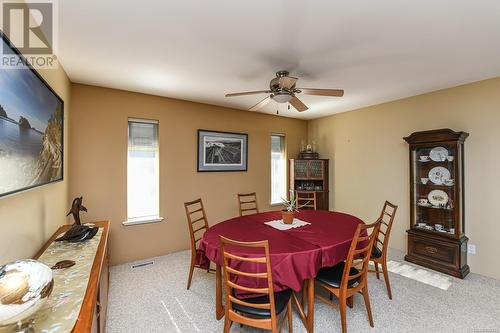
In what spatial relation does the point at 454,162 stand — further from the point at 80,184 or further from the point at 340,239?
the point at 80,184

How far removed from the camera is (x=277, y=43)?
2.05 metres

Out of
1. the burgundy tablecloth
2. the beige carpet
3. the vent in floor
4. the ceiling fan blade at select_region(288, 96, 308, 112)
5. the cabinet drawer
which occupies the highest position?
the ceiling fan blade at select_region(288, 96, 308, 112)

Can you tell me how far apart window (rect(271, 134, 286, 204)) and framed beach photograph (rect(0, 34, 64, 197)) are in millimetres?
3683

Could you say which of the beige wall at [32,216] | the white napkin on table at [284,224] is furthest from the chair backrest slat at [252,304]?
the beige wall at [32,216]

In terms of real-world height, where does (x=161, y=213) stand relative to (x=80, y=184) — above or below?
below

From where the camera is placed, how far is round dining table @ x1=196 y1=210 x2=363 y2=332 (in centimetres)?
180

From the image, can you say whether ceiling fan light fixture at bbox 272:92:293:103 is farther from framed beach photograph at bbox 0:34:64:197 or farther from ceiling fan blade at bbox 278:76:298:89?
framed beach photograph at bbox 0:34:64:197

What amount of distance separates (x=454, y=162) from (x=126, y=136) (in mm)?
4389

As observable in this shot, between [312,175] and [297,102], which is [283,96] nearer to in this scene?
[297,102]

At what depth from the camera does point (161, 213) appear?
362 cm

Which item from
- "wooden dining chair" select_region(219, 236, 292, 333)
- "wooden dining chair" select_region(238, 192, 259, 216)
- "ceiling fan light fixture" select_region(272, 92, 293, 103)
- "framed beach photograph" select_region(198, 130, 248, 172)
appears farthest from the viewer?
"framed beach photograph" select_region(198, 130, 248, 172)

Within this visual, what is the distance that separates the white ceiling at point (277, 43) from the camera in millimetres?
1611

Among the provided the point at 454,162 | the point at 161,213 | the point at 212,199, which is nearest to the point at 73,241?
the point at 161,213

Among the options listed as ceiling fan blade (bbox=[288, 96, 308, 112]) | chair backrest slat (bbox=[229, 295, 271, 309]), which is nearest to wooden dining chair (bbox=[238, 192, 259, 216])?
ceiling fan blade (bbox=[288, 96, 308, 112])
